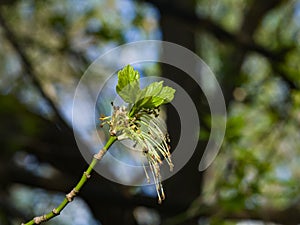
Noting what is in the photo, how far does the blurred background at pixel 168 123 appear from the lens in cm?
140

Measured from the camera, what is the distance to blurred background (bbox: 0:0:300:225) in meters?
1.40

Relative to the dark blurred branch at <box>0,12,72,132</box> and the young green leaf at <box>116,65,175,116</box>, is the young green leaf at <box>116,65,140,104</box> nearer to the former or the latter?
the young green leaf at <box>116,65,175,116</box>

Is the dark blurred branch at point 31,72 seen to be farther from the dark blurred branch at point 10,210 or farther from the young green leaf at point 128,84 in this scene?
the young green leaf at point 128,84

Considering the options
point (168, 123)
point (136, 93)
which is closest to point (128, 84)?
point (136, 93)

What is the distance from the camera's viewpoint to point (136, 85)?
500 millimetres

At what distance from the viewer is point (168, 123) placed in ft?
6.39

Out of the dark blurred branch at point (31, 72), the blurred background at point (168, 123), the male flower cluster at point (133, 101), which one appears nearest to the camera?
the male flower cluster at point (133, 101)

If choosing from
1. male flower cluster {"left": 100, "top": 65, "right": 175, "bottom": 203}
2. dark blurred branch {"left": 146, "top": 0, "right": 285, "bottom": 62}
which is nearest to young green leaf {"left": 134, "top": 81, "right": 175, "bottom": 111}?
male flower cluster {"left": 100, "top": 65, "right": 175, "bottom": 203}

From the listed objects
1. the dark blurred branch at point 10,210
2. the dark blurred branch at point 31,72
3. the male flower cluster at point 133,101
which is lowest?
the male flower cluster at point 133,101

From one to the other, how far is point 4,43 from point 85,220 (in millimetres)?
1236

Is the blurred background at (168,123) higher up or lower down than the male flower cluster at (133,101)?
higher up

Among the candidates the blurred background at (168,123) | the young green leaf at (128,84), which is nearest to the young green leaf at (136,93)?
the young green leaf at (128,84)

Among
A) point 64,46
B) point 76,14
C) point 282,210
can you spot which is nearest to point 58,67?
point 76,14

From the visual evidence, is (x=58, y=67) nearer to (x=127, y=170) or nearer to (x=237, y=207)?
(x=127, y=170)
